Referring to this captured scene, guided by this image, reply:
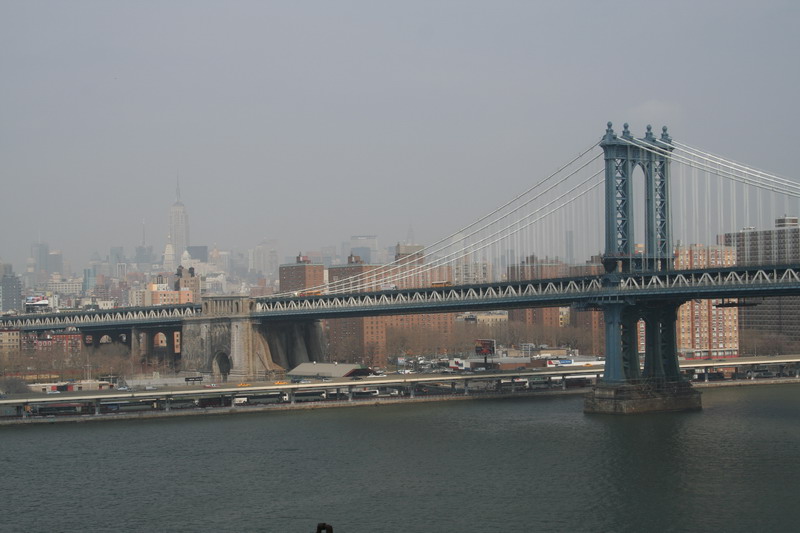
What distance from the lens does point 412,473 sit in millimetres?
30000

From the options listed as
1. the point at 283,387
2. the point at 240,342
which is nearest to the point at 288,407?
the point at 283,387

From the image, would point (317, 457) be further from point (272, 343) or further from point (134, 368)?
point (134, 368)

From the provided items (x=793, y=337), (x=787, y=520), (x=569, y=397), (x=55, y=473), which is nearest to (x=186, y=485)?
(x=55, y=473)

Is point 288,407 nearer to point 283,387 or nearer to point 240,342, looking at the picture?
point 283,387

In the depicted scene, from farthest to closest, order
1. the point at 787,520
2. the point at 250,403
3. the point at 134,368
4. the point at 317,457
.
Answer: the point at 134,368 < the point at 250,403 < the point at 317,457 < the point at 787,520

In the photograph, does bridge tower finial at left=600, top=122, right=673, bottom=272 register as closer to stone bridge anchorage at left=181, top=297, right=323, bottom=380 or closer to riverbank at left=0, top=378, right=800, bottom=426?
riverbank at left=0, top=378, right=800, bottom=426

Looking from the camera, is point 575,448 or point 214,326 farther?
point 214,326

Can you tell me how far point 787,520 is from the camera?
78.8 ft

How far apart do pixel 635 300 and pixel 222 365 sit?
2659 cm

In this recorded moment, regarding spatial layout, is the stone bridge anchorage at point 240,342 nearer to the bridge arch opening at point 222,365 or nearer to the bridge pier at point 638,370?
the bridge arch opening at point 222,365

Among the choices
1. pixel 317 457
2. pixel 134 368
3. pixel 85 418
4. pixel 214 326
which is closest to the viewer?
pixel 317 457

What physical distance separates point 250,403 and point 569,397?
14.1 meters

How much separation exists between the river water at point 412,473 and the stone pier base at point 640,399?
3.16 feet

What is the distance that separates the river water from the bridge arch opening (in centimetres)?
1695
